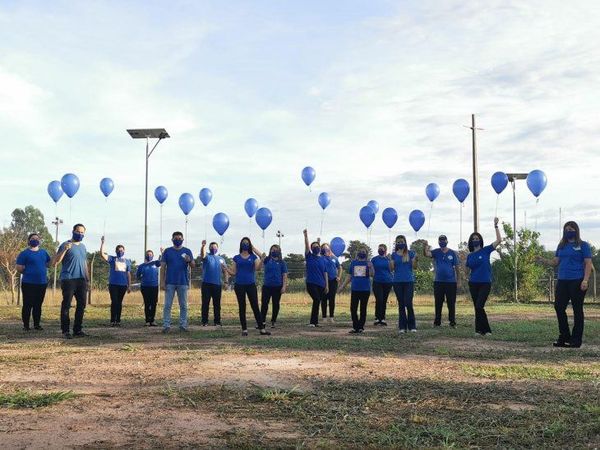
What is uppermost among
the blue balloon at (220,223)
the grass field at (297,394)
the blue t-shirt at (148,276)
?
the blue balloon at (220,223)

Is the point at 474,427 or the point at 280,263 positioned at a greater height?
the point at 280,263

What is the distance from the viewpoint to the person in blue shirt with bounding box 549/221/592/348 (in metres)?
9.71

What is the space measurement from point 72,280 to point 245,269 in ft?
9.34

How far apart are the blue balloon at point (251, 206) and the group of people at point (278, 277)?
9108mm

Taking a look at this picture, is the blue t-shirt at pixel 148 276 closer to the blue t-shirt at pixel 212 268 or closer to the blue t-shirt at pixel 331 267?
the blue t-shirt at pixel 212 268

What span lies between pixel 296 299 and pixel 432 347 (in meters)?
19.6

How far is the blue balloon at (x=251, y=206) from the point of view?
77.4ft

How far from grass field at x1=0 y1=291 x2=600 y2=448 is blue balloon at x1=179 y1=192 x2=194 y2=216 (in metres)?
13.2

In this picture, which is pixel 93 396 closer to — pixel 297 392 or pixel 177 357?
pixel 297 392

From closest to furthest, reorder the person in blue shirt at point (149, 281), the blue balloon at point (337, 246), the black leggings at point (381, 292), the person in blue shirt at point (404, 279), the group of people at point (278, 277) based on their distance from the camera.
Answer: the group of people at point (278, 277)
the person in blue shirt at point (404, 279)
the black leggings at point (381, 292)
the person in blue shirt at point (149, 281)
the blue balloon at point (337, 246)

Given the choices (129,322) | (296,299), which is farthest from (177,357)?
(296,299)

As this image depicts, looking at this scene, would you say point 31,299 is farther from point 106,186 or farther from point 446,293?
point 106,186

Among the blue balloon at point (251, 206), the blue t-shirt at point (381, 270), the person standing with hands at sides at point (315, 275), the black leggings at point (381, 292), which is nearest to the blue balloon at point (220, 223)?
the blue balloon at point (251, 206)

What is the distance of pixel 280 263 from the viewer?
40.6 ft
